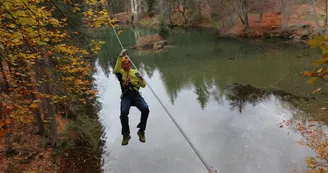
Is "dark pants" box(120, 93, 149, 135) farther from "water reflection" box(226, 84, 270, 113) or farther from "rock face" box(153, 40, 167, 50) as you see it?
"rock face" box(153, 40, 167, 50)

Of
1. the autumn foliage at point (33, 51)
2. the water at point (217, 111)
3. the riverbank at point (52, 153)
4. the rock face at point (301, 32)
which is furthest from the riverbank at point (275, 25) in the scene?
the autumn foliage at point (33, 51)

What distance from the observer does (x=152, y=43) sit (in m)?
37.1

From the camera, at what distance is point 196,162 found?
12.1 metres

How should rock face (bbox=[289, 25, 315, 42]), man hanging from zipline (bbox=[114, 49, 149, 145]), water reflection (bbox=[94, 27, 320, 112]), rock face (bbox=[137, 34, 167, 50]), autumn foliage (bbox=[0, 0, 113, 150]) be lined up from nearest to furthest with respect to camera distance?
autumn foliage (bbox=[0, 0, 113, 150]), man hanging from zipline (bbox=[114, 49, 149, 145]), water reflection (bbox=[94, 27, 320, 112]), rock face (bbox=[289, 25, 315, 42]), rock face (bbox=[137, 34, 167, 50])

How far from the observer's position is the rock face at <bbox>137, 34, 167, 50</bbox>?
3572cm

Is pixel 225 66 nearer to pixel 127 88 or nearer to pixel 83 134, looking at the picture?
pixel 83 134

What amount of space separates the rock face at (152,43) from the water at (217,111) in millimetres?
4528

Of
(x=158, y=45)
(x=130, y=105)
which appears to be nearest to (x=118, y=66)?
(x=130, y=105)

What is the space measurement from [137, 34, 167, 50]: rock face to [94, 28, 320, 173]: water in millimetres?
4528

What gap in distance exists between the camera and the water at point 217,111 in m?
12.0

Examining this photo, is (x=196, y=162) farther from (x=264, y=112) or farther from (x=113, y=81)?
(x=113, y=81)

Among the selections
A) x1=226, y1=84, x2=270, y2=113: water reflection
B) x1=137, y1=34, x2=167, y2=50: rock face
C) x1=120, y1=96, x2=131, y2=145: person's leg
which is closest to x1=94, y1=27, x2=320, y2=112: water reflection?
x1=226, y1=84, x2=270, y2=113: water reflection

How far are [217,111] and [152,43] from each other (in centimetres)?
2264

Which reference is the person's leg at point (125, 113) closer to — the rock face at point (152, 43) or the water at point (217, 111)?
the water at point (217, 111)
